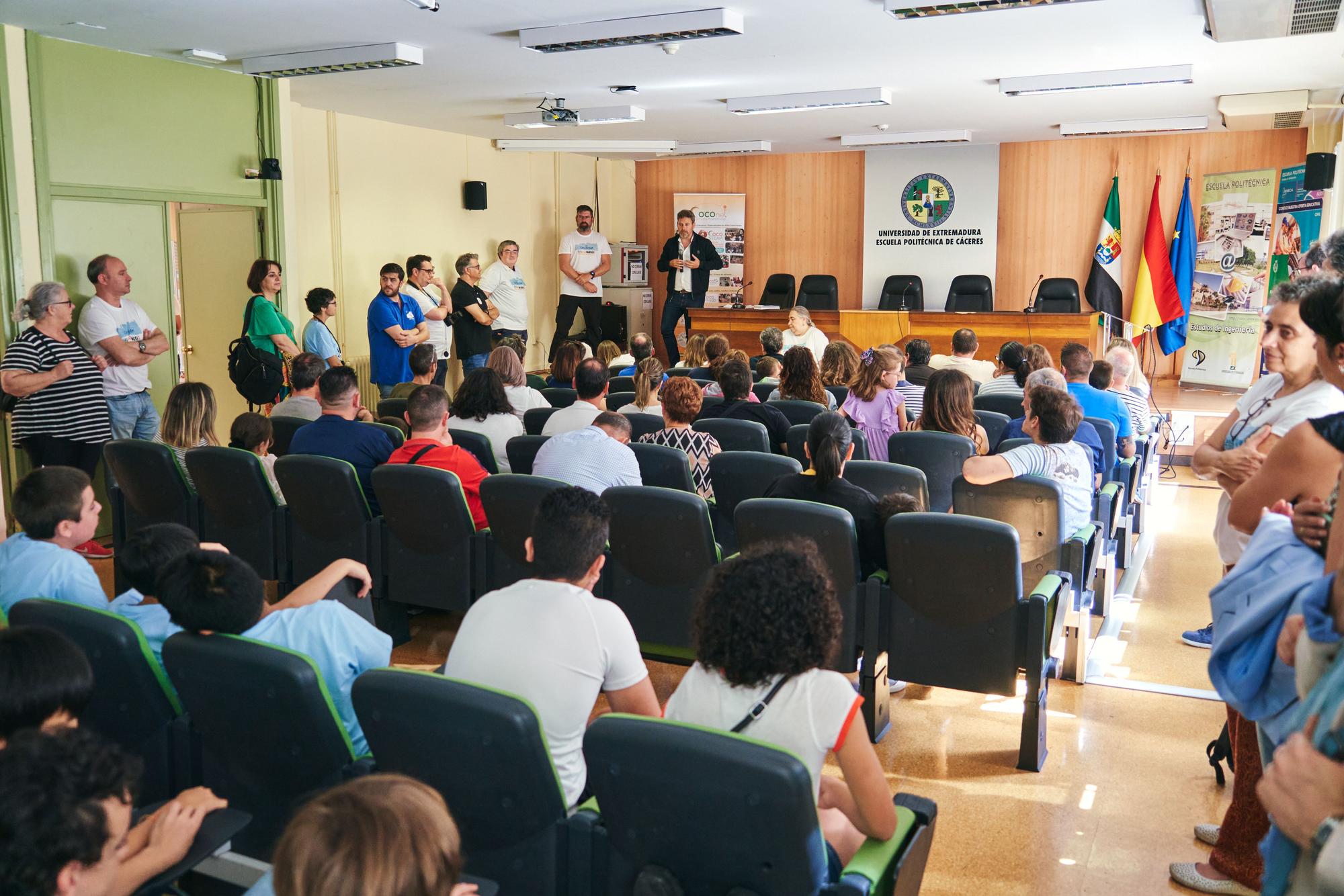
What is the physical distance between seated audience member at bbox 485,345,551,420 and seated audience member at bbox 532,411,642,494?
6.14 ft

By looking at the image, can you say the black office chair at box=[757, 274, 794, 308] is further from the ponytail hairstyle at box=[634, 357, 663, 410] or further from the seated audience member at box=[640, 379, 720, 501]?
the seated audience member at box=[640, 379, 720, 501]

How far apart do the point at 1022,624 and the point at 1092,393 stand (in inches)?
113

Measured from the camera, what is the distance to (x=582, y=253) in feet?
41.2

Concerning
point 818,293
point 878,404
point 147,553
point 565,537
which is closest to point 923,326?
point 818,293

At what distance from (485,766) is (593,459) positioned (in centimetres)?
233

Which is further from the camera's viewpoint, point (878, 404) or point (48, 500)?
point (878, 404)

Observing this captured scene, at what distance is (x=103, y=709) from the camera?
2.67 m

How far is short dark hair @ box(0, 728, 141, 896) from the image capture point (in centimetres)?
136

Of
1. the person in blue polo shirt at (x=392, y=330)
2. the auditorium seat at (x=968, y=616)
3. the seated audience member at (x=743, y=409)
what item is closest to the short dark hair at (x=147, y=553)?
the auditorium seat at (x=968, y=616)

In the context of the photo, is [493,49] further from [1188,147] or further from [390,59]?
[1188,147]

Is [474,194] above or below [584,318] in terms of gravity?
above

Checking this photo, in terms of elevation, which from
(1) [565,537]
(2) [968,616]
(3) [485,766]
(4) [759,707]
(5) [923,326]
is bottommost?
(2) [968,616]

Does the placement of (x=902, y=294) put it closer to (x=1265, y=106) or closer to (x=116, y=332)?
(x=1265, y=106)

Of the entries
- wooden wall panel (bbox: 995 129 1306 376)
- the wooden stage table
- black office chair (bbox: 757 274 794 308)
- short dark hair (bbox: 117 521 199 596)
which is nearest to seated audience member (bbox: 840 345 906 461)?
short dark hair (bbox: 117 521 199 596)
